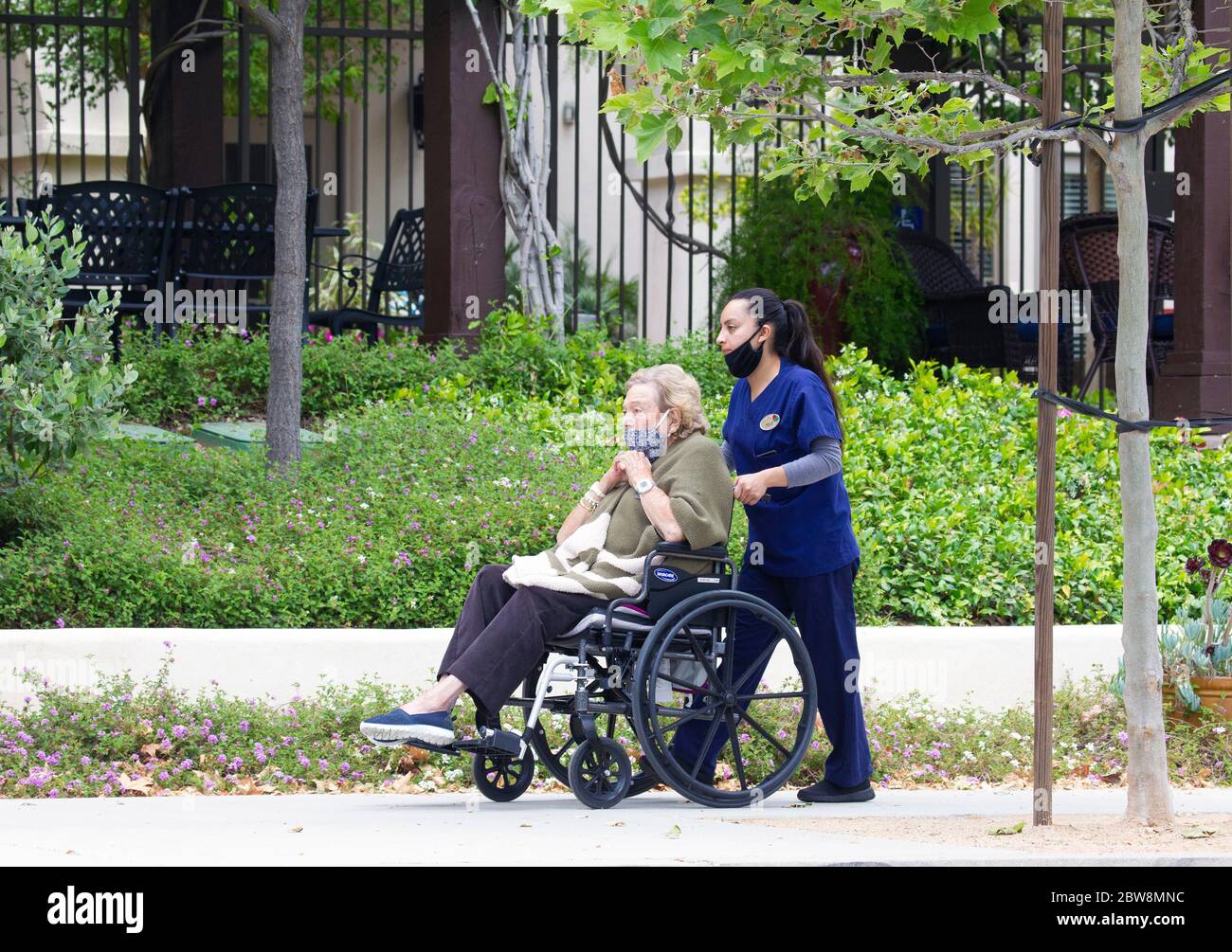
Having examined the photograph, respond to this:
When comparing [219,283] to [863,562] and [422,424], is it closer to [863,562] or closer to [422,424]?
[422,424]

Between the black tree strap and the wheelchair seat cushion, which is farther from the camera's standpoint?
the wheelchair seat cushion

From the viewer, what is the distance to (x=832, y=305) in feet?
33.1

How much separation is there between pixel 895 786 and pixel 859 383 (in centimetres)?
378

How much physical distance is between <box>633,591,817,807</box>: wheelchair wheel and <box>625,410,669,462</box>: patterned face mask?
560 millimetres

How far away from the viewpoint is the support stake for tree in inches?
171

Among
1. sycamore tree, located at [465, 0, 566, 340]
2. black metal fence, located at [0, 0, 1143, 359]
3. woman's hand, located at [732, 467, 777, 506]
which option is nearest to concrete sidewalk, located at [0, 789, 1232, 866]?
woman's hand, located at [732, 467, 777, 506]

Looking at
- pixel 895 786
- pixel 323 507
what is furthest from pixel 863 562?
pixel 323 507

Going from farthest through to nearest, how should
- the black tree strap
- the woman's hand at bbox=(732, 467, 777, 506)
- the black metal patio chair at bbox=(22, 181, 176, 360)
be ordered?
the black metal patio chair at bbox=(22, 181, 176, 360), the woman's hand at bbox=(732, 467, 777, 506), the black tree strap

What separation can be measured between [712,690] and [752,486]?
0.68 m

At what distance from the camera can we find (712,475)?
4.98m

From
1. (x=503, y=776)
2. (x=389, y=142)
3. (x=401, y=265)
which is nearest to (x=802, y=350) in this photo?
(x=503, y=776)

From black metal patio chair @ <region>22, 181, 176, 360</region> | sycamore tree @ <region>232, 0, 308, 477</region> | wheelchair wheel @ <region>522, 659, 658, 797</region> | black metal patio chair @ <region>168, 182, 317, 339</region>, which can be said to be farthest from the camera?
black metal patio chair @ <region>168, 182, 317, 339</region>

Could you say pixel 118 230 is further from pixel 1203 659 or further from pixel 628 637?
pixel 1203 659

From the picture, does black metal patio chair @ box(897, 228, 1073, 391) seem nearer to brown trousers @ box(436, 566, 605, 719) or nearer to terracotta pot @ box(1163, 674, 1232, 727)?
terracotta pot @ box(1163, 674, 1232, 727)
